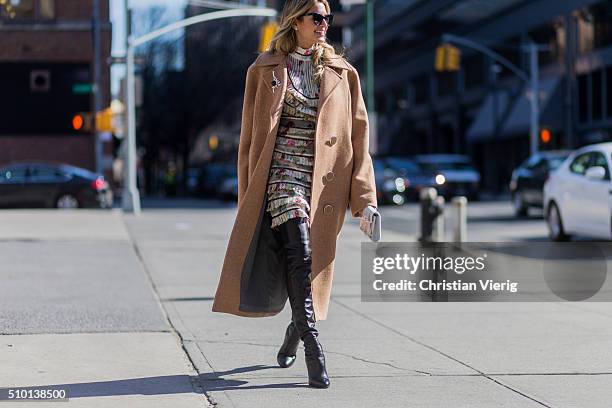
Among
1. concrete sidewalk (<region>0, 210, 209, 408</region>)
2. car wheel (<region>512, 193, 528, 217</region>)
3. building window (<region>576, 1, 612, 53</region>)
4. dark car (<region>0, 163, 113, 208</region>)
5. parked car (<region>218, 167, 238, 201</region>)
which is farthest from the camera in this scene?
building window (<region>576, 1, 612, 53</region>)

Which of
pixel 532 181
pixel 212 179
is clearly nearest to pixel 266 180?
pixel 532 181

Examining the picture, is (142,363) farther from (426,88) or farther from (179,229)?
(426,88)

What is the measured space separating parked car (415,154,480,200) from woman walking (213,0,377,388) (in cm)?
3132

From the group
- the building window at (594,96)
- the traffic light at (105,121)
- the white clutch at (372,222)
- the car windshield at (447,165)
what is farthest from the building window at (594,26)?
the white clutch at (372,222)

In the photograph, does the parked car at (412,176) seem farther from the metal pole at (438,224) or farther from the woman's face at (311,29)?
the woman's face at (311,29)

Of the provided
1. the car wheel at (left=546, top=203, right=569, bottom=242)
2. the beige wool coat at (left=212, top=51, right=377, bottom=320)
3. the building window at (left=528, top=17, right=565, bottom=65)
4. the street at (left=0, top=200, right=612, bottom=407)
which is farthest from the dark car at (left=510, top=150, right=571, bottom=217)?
the building window at (left=528, top=17, right=565, bottom=65)

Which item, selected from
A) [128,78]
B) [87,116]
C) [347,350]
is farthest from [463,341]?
[87,116]

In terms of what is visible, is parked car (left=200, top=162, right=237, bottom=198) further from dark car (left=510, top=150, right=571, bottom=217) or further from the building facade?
dark car (left=510, top=150, right=571, bottom=217)

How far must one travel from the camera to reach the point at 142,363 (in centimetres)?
683

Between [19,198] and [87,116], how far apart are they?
287 inches

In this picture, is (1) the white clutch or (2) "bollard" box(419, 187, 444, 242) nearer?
(1) the white clutch

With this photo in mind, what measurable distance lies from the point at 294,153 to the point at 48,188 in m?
24.4

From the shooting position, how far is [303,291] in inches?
242

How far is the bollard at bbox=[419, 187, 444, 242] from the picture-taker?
55.0 ft
